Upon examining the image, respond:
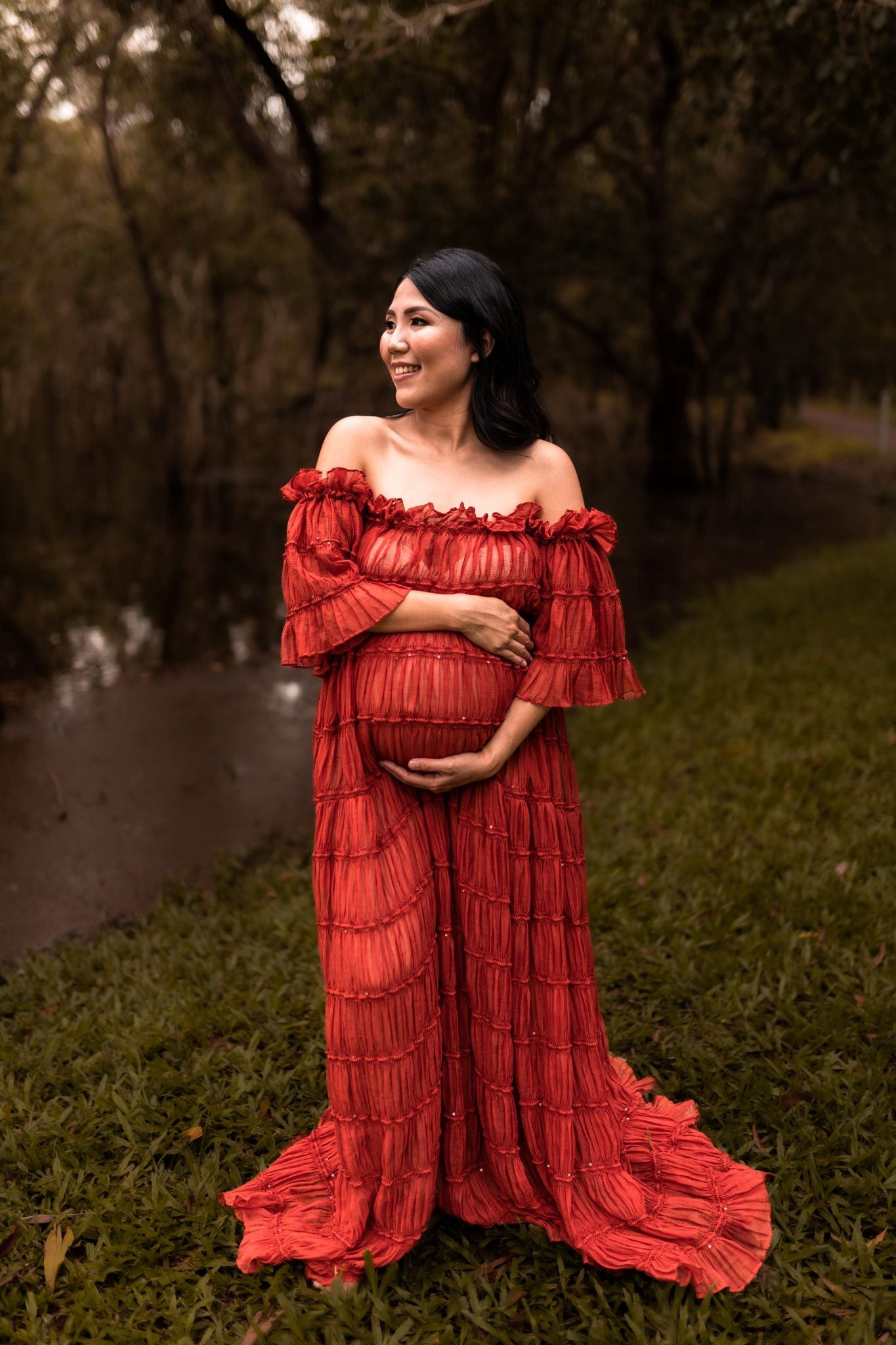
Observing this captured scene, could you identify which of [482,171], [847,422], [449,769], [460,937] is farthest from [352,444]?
[847,422]

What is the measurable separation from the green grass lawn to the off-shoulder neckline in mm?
1732

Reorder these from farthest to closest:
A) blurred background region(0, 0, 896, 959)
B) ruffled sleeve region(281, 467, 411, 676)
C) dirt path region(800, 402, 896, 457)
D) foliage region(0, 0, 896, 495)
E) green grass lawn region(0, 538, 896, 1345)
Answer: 1. dirt path region(800, 402, 896, 457)
2. foliage region(0, 0, 896, 495)
3. blurred background region(0, 0, 896, 959)
4. green grass lawn region(0, 538, 896, 1345)
5. ruffled sleeve region(281, 467, 411, 676)

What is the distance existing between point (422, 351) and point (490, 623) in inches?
23.5

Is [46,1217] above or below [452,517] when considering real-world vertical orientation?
below

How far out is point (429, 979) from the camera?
2.44m

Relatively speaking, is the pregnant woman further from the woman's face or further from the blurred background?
the blurred background

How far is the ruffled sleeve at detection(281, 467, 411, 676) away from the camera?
2234 mm

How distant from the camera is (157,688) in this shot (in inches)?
302

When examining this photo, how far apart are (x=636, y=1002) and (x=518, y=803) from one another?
1.59 metres

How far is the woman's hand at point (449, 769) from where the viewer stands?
2.33 m

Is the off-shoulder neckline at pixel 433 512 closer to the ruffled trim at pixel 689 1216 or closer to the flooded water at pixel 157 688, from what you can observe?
the ruffled trim at pixel 689 1216

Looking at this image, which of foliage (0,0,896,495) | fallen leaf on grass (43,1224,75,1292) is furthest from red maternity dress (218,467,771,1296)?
foliage (0,0,896,495)

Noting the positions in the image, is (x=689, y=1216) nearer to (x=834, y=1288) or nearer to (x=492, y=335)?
(x=834, y=1288)

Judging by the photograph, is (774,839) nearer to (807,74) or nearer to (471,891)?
(471,891)
